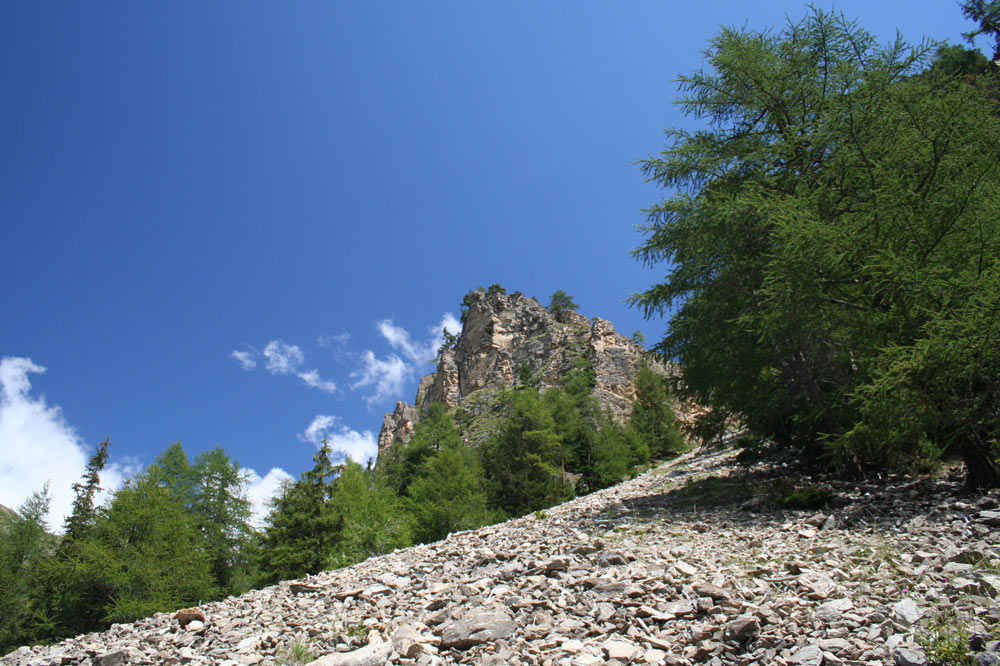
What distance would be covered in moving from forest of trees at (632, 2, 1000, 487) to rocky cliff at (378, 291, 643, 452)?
4521 centimetres

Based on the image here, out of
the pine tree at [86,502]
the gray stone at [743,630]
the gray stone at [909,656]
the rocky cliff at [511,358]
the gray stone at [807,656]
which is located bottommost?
the gray stone at [909,656]

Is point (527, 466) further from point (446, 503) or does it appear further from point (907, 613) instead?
point (907, 613)

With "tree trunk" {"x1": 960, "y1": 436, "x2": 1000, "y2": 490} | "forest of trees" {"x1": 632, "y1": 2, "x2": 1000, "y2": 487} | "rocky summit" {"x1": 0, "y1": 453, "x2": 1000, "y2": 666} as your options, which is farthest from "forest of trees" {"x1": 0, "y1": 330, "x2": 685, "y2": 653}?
"tree trunk" {"x1": 960, "y1": 436, "x2": 1000, "y2": 490}

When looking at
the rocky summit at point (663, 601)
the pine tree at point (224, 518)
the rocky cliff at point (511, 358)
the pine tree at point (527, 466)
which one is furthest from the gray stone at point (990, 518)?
the rocky cliff at point (511, 358)

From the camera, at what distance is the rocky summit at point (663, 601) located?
358cm

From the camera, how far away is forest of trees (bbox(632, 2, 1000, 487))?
6355 mm

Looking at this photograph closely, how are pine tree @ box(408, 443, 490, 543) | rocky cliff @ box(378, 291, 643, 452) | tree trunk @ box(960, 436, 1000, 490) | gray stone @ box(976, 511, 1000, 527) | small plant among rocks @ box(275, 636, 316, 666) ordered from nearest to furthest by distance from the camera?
small plant among rocks @ box(275, 636, 316, 666) → gray stone @ box(976, 511, 1000, 527) → tree trunk @ box(960, 436, 1000, 490) → pine tree @ box(408, 443, 490, 543) → rocky cliff @ box(378, 291, 643, 452)

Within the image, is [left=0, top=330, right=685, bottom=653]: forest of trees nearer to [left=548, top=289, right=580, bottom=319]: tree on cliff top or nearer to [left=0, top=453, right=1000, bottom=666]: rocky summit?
[left=0, top=453, right=1000, bottom=666]: rocky summit

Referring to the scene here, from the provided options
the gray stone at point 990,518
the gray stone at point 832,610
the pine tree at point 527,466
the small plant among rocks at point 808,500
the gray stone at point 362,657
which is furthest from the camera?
the pine tree at point 527,466

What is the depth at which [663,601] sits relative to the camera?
15.2 feet

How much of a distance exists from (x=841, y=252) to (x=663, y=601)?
19.3 ft

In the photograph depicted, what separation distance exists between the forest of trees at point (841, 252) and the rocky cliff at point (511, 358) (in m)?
45.2

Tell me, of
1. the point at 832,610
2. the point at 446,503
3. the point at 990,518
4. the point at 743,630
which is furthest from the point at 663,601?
the point at 446,503

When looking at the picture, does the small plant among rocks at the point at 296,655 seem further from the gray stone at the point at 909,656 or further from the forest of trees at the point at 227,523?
the forest of trees at the point at 227,523
